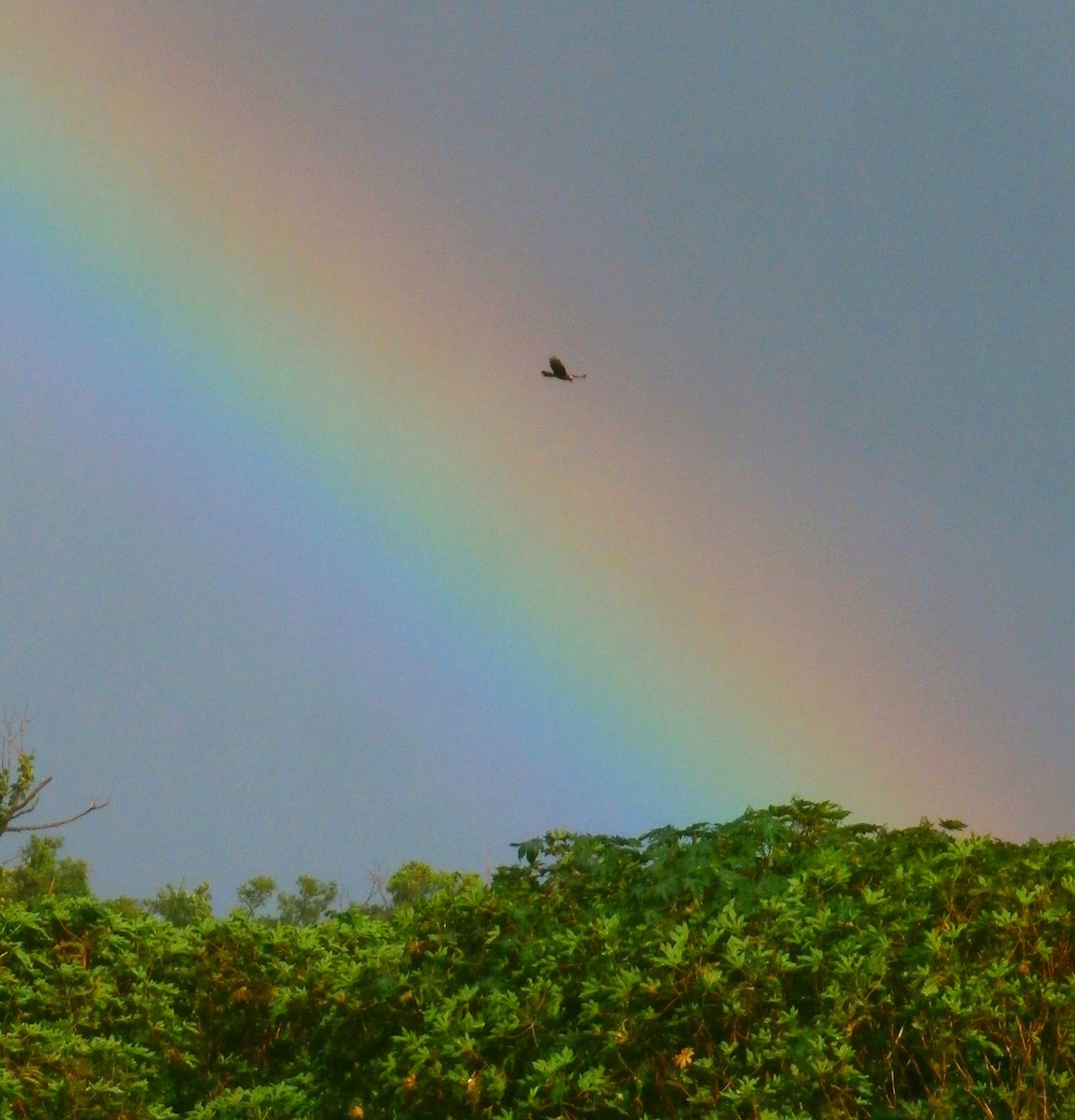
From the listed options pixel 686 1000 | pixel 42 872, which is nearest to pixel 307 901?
A: pixel 42 872

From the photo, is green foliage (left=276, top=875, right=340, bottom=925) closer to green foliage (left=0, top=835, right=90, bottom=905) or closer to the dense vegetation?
green foliage (left=0, top=835, right=90, bottom=905)

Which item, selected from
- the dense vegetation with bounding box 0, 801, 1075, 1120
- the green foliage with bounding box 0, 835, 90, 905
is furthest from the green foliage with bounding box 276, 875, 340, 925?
the dense vegetation with bounding box 0, 801, 1075, 1120

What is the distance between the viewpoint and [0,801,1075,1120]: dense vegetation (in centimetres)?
794

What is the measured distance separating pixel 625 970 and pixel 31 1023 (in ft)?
17.1

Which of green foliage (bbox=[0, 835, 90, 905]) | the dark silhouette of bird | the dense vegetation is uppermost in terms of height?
the dark silhouette of bird

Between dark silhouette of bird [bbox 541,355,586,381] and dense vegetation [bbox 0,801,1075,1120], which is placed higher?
dark silhouette of bird [bbox 541,355,586,381]

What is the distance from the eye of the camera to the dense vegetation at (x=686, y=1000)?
26.1ft

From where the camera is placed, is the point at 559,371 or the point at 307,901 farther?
the point at 307,901

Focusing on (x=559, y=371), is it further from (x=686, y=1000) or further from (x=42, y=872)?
(x=42, y=872)

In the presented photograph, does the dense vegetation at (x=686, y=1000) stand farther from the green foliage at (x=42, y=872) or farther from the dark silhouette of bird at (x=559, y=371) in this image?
the green foliage at (x=42, y=872)

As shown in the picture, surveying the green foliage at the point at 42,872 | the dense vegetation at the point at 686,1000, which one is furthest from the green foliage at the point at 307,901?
the dense vegetation at the point at 686,1000

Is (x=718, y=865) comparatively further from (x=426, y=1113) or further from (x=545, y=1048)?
(x=426, y=1113)

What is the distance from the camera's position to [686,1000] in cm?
810

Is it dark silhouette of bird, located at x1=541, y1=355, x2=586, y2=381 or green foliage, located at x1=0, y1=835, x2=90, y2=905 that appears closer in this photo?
dark silhouette of bird, located at x1=541, y1=355, x2=586, y2=381
